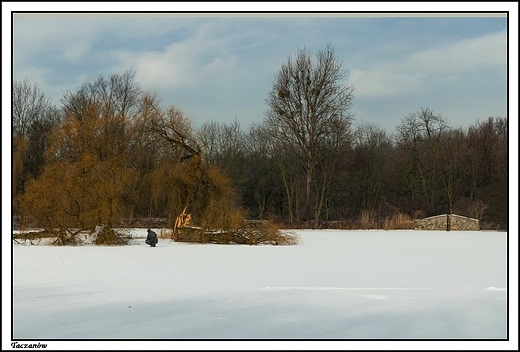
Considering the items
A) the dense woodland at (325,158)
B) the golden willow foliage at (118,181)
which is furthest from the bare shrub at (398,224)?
the golden willow foliage at (118,181)

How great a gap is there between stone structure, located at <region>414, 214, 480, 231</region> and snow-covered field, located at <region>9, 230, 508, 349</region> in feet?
54.3

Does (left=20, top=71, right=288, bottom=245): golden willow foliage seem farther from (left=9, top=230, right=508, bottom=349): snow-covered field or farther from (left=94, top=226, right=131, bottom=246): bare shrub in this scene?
(left=9, top=230, right=508, bottom=349): snow-covered field

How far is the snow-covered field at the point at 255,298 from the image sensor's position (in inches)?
253

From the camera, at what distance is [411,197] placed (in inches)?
1513

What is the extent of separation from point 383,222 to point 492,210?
581cm

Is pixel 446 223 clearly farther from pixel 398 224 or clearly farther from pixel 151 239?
pixel 151 239

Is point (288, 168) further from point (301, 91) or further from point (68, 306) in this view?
point (68, 306)

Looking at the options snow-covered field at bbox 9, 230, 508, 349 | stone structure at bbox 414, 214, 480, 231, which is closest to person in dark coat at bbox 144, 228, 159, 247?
Result: snow-covered field at bbox 9, 230, 508, 349

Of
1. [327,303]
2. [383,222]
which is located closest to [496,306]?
[327,303]

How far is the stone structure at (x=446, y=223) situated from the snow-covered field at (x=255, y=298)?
651 inches

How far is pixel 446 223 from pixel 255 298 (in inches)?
935

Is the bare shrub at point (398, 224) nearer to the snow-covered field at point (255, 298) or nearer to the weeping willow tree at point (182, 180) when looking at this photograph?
the weeping willow tree at point (182, 180)

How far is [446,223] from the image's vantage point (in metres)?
30.3

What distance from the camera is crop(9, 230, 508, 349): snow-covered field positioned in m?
6.44
